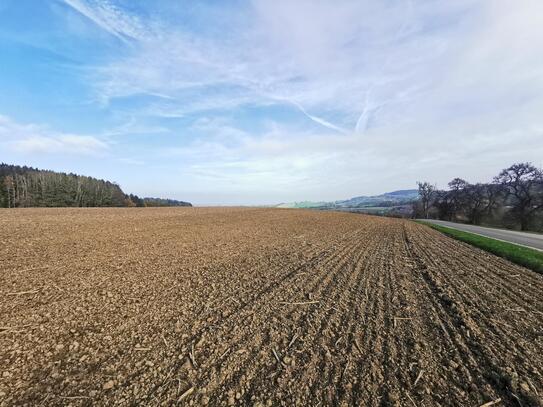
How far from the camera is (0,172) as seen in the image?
86812 mm

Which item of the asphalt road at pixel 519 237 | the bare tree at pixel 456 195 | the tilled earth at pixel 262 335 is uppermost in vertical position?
the bare tree at pixel 456 195

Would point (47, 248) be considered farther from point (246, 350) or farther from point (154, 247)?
point (246, 350)

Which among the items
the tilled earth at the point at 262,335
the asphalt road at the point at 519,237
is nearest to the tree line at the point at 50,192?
the tilled earth at the point at 262,335

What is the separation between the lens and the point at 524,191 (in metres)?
45.2

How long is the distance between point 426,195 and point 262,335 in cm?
9799

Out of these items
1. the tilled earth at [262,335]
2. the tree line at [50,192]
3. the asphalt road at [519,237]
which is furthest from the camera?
the tree line at [50,192]

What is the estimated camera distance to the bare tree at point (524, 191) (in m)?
43.4

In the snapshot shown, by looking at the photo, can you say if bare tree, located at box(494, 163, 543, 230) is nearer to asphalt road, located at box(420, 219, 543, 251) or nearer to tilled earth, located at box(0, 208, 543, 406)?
asphalt road, located at box(420, 219, 543, 251)

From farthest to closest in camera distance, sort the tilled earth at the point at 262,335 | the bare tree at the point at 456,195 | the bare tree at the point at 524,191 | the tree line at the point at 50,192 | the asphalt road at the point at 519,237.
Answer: the tree line at the point at 50,192
the bare tree at the point at 456,195
the bare tree at the point at 524,191
the asphalt road at the point at 519,237
the tilled earth at the point at 262,335

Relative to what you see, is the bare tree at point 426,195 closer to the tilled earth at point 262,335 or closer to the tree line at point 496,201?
the tree line at point 496,201

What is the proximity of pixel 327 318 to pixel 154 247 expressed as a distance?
10737 mm

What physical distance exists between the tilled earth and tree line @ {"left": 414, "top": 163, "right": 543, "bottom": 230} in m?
49.1

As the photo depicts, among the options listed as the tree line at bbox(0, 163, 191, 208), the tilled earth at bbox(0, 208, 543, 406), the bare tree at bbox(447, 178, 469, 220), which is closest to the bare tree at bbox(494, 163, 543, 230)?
the bare tree at bbox(447, 178, 469, 220)

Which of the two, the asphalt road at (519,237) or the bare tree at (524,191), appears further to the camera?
the bare tree at (524,191)
